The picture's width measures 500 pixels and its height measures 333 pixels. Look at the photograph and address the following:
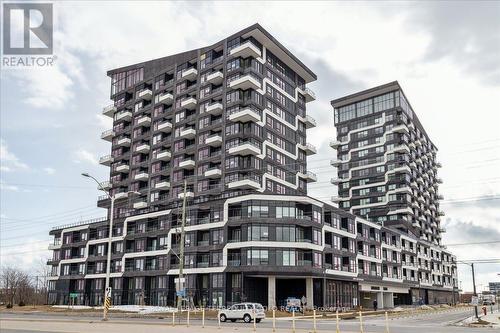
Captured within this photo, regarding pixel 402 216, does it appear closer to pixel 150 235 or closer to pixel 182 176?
pixel 182 176

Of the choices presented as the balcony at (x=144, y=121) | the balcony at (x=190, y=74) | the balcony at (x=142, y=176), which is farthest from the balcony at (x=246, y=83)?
the balcony at (x=142, y=176)

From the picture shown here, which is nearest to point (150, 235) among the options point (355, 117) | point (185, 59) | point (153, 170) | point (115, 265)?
point (115, 265)

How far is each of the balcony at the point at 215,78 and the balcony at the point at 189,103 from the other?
5.38m

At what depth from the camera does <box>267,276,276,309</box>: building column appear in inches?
3056

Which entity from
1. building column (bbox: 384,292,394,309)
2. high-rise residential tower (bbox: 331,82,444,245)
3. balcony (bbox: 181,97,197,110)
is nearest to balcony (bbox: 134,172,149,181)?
balcony (bbox: 181,97,197,110)

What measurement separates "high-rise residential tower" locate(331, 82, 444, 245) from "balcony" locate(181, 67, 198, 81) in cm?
6322

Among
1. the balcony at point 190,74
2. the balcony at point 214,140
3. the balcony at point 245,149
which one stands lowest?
the balcony at point 245,149

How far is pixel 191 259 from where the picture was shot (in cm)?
8531

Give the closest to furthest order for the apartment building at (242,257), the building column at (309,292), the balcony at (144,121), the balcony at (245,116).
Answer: the apartment building at (242,257) < the building column at (309,292) < the balcony at (245,116) < the balcony at (144,121)

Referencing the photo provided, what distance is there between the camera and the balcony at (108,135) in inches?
4990

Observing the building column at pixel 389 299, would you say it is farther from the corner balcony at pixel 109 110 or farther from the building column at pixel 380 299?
the corner balcony at pixel 109 110

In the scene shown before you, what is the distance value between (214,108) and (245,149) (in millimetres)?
12601

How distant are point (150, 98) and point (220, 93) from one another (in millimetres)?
23986

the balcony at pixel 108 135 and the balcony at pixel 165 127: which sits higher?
the balcony at pixel 108 135
